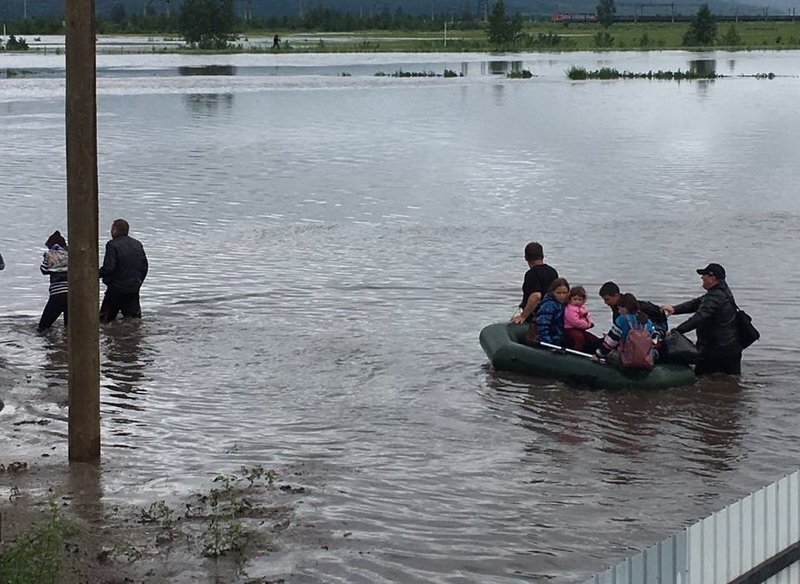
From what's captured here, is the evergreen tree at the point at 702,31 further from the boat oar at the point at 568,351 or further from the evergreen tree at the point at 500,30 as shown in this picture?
the boat oar at the point at 568,351

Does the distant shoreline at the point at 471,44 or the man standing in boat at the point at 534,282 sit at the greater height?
the distant shoreline at the point at 471,44

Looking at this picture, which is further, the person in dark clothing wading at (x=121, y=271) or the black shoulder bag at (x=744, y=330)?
the person in dark clothing wading at (x=121, y=271)

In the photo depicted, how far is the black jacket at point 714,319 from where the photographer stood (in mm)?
13492

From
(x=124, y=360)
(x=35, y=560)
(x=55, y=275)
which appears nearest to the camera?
(x=35, y=560)

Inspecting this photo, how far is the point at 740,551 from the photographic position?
660 cm

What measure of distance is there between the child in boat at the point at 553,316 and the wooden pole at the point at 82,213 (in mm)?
4830

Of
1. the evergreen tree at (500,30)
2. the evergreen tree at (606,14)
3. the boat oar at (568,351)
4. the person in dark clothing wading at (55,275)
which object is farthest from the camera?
the evergreen tree at (606,14)

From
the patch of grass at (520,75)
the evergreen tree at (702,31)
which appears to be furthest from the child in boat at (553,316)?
the evergreen tree at (702,31)

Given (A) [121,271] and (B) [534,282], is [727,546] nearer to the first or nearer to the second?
(B) [534,282]

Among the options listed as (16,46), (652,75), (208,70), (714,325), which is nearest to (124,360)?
(714,325)

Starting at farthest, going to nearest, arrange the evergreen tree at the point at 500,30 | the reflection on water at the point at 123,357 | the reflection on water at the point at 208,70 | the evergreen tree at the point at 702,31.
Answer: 1. the evergreen tree at the point at 702,31
2. the evergreen tree at the point at 500,30
3. the reflection on water at the point at 208,70
4. the reflection on water at the point at 123,357

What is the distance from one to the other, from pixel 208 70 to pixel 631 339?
6620 cm

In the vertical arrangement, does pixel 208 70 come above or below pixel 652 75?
above

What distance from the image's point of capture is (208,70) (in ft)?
253
